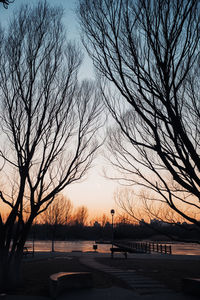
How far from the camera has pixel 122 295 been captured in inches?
324

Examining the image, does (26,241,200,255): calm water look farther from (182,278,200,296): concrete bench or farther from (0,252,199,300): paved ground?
(182,278,200,296): concrete bench

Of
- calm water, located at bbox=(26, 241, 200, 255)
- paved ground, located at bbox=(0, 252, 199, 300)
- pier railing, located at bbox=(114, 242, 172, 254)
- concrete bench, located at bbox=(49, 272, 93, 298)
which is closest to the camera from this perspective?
paved ground, located at bbox=(0, 252, 199, 300)

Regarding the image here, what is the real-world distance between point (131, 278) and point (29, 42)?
8.77 meters

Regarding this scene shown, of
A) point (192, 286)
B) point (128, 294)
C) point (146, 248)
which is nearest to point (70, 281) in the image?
point (128, 294)

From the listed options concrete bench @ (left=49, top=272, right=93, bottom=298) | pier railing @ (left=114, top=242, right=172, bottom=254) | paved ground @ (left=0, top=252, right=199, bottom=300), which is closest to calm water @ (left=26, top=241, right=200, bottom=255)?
pier railing @ (left=114, top=242, right=172, bottom=254)

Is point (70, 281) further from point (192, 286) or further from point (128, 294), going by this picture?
point (192, 286)

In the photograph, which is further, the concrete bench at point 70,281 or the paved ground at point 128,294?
the concrete bench at point 70,281

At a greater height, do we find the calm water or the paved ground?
the paved ground

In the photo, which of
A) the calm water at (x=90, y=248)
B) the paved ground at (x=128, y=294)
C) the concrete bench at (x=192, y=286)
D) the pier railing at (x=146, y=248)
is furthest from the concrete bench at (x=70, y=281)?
the calm water at (x=90, y=248)

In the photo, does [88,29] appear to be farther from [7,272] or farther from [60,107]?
[7,272]

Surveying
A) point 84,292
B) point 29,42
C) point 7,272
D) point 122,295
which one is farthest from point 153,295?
point 29,42

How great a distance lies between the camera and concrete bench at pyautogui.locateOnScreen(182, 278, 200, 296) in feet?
27.0

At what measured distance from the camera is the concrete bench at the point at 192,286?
8.22 meters

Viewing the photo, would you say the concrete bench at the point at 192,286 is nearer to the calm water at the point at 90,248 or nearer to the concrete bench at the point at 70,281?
the concrete bench at the point at 70,281
